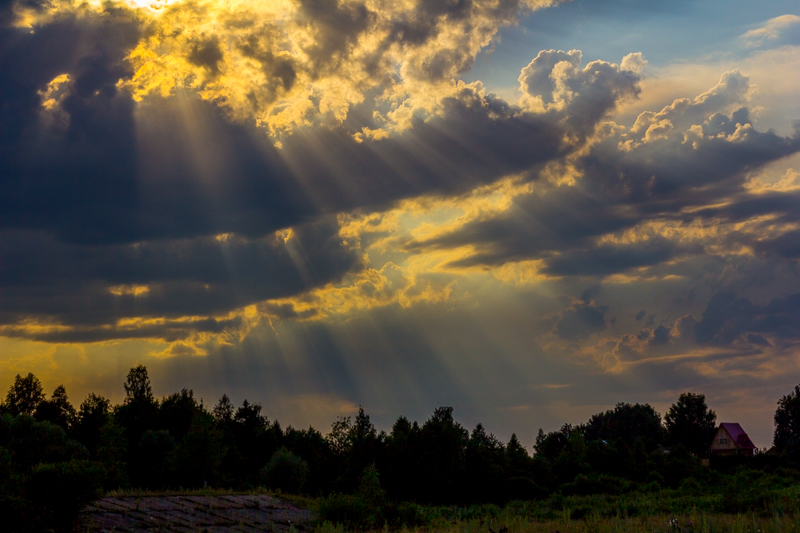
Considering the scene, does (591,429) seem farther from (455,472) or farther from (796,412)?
(455,472)

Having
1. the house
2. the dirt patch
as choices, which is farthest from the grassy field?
the house

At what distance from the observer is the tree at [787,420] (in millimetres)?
146125

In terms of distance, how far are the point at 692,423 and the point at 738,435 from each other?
44.5 ft

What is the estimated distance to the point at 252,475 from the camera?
93.2m

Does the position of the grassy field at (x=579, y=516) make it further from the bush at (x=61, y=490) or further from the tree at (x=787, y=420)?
the tree at (x=787, y=420)

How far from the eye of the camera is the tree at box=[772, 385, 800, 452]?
146125 mm

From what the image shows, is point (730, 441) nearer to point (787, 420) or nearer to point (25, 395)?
point (787, 420)

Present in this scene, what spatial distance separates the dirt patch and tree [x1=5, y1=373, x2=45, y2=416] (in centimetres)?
10935

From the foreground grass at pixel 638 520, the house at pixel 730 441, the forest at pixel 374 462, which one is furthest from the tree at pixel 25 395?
the house at pixel 730 441

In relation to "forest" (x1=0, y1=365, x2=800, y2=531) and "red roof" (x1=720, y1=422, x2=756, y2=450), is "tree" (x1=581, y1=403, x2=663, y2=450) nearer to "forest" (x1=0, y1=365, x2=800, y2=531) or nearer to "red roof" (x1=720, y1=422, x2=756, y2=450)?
"red roof" (x1=720, y1=422, x2=756, y2=450)

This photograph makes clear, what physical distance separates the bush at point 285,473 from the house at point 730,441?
104m

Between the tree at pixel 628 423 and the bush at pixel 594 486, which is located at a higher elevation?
the tree at pixel 628 423

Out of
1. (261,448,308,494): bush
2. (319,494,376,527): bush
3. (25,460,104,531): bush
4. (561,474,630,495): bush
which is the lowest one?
(561,474,630,495): bush

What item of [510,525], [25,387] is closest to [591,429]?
[25,387]
